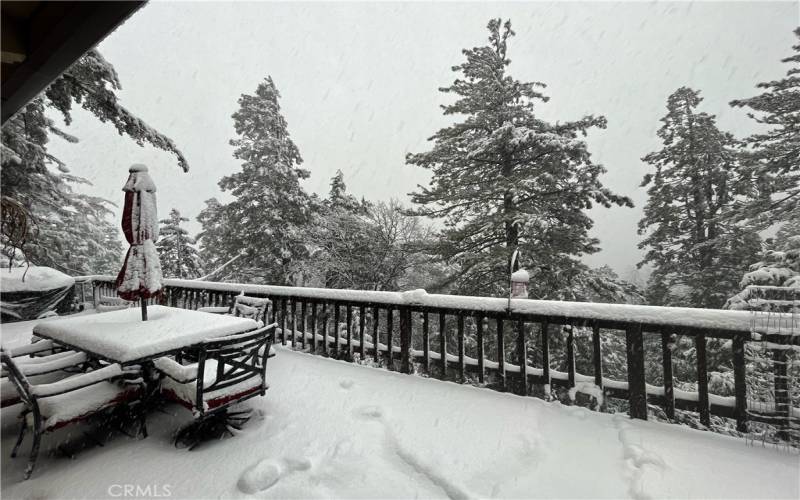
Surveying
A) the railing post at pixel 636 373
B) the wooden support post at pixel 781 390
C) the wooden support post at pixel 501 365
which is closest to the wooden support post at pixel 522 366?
the wooden support post at pixel 501 365

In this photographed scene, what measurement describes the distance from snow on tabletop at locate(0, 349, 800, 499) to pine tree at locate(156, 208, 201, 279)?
724 inches

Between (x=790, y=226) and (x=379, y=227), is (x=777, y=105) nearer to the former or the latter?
(x=790, y=226)

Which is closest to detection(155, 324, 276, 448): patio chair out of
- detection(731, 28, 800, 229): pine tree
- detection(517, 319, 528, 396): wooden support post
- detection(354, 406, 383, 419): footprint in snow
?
detection(354, 406, 383, 419): footprint in snow

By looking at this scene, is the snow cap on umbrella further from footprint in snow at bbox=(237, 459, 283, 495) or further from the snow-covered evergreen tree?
footprint in snow at bbox=(237, 459, 283, 495)

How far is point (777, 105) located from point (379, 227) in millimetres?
13761

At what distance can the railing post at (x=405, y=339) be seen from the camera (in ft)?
13.4

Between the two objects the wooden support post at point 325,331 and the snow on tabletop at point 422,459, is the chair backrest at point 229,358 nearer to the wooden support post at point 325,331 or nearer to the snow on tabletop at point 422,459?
the snow on tabletop at point 422,459

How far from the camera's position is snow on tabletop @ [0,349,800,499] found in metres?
2.07

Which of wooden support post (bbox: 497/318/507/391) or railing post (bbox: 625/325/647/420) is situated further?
wooden support post (bbox: 497/318/507/391)

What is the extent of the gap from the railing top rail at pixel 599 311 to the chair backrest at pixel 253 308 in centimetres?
60

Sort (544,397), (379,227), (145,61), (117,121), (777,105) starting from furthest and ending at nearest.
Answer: (145,61)
(379,227)
(777,105)
(117,121)
(544,397)

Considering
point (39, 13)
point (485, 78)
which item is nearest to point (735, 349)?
point (39, 13)

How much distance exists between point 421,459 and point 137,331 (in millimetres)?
2751

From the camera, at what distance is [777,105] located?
1036 centimetres
